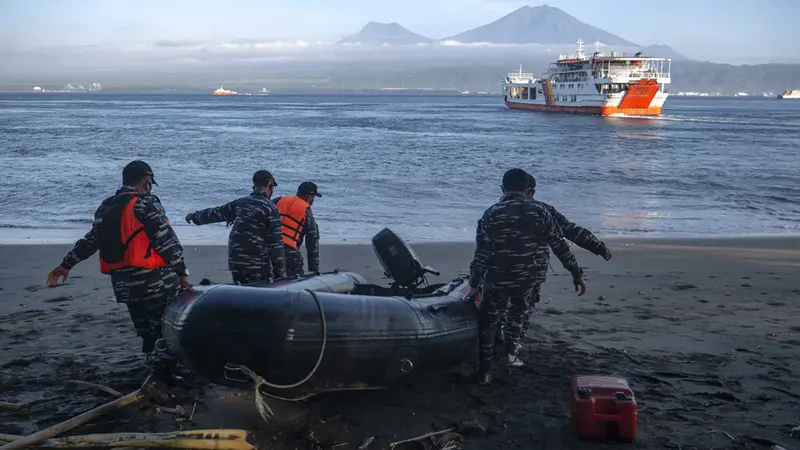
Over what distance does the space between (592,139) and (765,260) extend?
32113mm

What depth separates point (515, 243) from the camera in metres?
4.78

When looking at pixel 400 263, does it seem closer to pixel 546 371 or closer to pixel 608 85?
pixel 546 371

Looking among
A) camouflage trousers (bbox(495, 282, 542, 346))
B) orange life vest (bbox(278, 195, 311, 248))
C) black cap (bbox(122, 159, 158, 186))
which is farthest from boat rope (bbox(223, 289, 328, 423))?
orange life vest (bbox(278, 195, 311, 248))

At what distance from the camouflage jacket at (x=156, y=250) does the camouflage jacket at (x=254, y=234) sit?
0.81 meters

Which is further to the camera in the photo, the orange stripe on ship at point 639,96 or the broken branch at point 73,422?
the orange stripe on ship at point 639,96

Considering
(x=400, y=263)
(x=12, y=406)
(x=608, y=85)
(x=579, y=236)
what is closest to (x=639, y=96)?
(x=608, y=85)

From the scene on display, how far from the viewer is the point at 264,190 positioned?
544 cm

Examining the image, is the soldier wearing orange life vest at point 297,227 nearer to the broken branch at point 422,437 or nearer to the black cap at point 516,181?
the black cap at point 516,181

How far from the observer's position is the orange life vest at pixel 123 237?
4.33m

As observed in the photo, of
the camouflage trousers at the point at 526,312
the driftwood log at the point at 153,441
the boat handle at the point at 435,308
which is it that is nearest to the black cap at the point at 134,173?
the driftwood log at the point at 153,441

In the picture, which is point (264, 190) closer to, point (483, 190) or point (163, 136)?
point (483, 190)

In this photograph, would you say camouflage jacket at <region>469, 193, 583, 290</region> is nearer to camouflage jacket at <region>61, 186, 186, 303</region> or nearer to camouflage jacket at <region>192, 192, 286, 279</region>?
camouflage jacket at <region>192, 192, 286, 279</region>

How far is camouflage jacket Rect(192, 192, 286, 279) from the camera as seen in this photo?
534 cm

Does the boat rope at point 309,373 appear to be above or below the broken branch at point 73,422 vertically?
above
